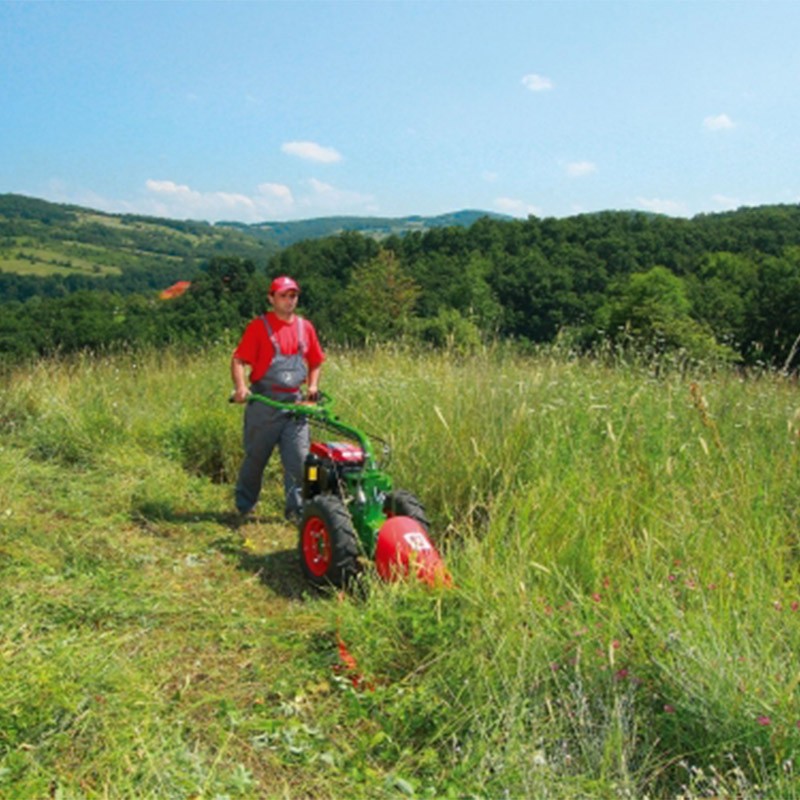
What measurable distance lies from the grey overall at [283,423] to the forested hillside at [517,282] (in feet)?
17.4

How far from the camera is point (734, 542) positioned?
10.6ft

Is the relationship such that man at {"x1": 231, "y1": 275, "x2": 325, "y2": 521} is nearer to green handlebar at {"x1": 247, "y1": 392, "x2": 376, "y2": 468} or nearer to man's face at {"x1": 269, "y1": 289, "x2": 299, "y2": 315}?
man's face at {"x1": 269, "y1": 289, "x2": 299, "y2": 315}

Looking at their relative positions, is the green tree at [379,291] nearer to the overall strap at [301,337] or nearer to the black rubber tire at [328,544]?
the overall strap at [301,337]

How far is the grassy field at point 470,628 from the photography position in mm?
2268

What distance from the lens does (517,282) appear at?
38.8 m

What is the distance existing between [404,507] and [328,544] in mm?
439

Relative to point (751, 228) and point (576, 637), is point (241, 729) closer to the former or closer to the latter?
point (576, 637)

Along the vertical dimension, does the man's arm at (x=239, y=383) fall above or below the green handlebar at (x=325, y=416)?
above

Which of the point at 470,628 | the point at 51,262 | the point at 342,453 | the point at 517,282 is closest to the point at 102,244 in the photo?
the point at 51,262

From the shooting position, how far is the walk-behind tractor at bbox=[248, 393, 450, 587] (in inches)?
137

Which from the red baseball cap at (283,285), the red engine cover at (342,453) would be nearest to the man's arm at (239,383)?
the red baseball cap at (283,285)

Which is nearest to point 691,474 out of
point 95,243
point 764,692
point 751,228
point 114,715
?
point 764,692

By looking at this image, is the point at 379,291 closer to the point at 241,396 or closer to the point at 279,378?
the point at 279,378

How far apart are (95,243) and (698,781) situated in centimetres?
14576
